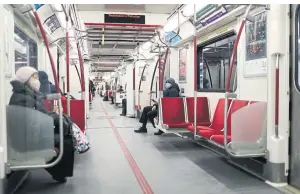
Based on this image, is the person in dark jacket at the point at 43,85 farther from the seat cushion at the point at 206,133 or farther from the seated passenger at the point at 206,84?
the seated passenger at the point at 206,84

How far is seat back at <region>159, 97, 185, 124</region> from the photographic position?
17.8 ft

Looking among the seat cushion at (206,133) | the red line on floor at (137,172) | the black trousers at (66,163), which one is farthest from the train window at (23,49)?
the seat cushion at (206,133)

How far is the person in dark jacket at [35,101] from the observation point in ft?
9.78

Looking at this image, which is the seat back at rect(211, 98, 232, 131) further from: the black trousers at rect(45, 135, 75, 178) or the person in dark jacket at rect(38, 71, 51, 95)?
the person in dark jacket at rect(38, 71, 51, 95)

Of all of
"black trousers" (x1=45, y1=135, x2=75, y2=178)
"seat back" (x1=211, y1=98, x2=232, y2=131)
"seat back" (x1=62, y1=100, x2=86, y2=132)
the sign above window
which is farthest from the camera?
the sign above window

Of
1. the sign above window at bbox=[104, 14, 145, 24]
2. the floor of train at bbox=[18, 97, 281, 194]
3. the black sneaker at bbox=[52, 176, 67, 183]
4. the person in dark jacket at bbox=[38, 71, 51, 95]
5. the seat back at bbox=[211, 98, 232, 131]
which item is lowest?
the floor of train at bbox=[18, 97, 281, 194]

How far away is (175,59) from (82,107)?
3.57m

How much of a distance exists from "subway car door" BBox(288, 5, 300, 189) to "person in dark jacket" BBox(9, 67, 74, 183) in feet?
7.77

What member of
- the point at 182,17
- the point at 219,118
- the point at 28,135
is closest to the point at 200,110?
the point at 219,118

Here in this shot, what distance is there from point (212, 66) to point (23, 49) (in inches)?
152

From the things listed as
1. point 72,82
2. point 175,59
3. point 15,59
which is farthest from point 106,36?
point 15,59

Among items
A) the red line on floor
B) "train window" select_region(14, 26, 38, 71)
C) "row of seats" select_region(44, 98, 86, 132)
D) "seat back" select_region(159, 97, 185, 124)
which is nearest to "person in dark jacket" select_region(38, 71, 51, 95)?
"train window" select_region(14, 26, 38, 71)

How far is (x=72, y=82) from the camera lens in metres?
9.67

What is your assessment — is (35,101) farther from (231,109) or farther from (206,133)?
(231,109)
